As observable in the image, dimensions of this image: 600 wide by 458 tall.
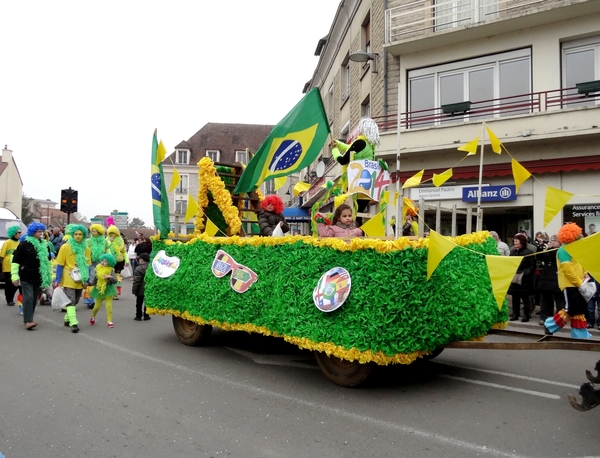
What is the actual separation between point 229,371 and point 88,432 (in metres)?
1.91

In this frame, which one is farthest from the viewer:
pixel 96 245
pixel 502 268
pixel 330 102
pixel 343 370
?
pixel 330 102

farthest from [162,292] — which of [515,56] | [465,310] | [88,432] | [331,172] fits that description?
[331,172]

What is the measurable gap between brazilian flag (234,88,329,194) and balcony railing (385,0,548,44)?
943 cm

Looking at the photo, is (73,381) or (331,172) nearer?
(73,381)

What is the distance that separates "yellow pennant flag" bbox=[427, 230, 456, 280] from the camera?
380cm

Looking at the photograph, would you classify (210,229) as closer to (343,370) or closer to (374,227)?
(374,227)

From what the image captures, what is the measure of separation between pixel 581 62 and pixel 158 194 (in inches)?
474

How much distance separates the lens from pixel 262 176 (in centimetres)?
630

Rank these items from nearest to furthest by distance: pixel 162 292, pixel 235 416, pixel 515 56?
1. pixel 235 416
2. pixel 162 292
3. pixel 515 56

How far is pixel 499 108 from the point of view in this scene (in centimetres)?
1332

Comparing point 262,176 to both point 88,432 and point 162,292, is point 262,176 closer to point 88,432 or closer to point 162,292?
point 162,292

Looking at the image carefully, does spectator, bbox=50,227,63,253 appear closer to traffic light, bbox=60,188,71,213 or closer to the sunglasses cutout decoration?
traffic light, bbox=60,188,71,213

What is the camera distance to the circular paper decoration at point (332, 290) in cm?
444

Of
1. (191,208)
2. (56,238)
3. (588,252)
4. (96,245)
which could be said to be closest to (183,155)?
(56,238)
